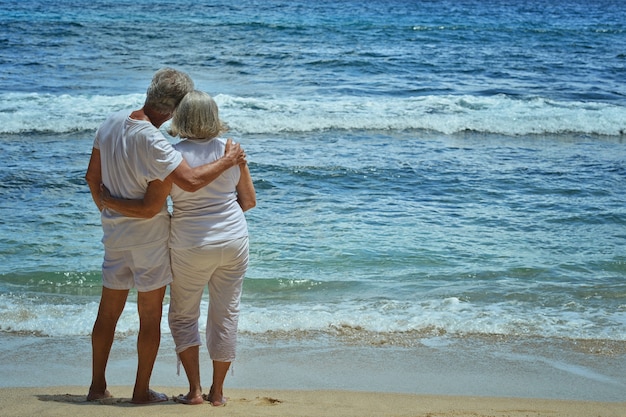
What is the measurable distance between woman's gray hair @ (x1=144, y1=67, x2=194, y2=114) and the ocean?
1838mm

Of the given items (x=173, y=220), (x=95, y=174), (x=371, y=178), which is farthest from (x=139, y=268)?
(x=371, y=178)

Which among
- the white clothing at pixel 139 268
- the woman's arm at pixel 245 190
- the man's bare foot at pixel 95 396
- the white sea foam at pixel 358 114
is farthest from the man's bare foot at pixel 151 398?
the white sea foam at pixel 358 114

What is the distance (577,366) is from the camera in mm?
4605

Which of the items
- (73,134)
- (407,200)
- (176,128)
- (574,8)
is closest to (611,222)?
(407,200)

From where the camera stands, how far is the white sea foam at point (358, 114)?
1277cm

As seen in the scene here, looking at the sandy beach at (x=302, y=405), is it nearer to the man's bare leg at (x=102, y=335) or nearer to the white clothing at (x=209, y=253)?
the man's bare leg at (x=102, y=335)

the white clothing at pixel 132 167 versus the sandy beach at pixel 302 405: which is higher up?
the white clothing at pixel 132 167

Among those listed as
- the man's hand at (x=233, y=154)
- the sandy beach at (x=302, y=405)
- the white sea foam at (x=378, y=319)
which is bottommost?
the white sea foam at (x=378, y=319)

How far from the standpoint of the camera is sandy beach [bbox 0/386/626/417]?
3.57 meters

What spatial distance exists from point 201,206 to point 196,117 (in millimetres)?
404

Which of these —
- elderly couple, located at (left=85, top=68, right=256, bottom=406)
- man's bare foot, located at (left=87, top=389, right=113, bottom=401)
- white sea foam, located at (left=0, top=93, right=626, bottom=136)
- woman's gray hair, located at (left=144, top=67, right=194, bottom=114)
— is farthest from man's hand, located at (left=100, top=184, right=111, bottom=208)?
white sea foam, located at (left=0, top=93, right=626, bottom=136)

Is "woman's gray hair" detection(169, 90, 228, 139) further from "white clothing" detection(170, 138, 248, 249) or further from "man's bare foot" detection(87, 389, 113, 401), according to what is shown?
"man's bare foot" detection(87, 389, 113, 401)

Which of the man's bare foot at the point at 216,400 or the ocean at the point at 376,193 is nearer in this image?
the man's bare foot at the point at 216,400

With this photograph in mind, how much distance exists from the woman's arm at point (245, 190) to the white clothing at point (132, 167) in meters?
0.34
